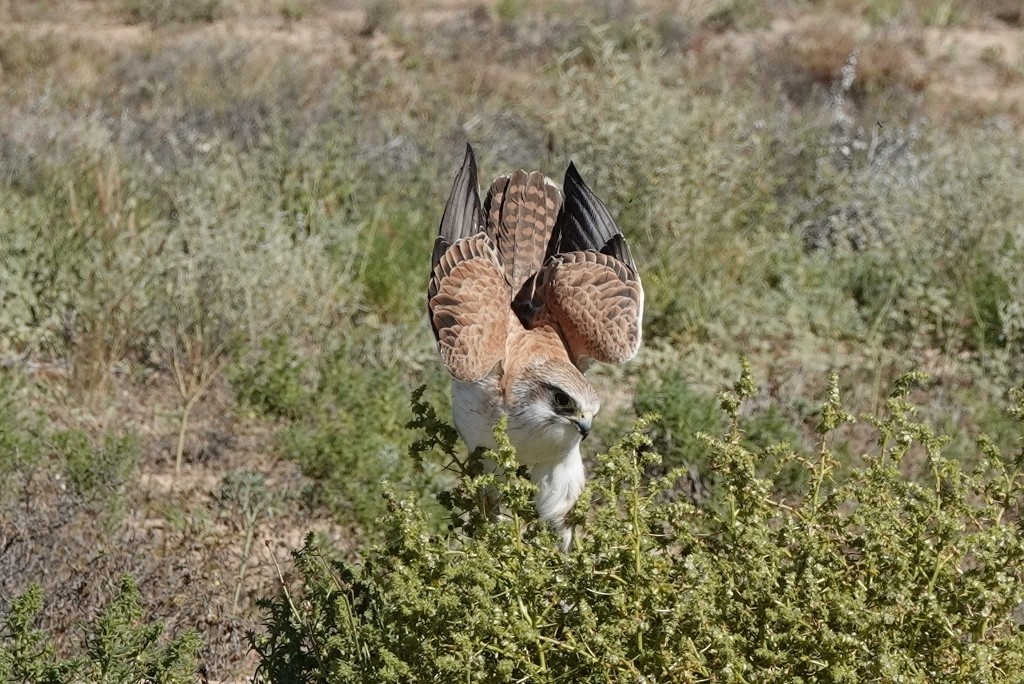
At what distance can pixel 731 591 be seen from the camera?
302 cm

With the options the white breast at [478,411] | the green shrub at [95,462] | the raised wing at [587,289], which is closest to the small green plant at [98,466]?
the green shrub at [95,462]

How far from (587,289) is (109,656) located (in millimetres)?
2260

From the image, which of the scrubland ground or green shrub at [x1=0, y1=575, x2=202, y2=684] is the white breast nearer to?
the scrubland ground

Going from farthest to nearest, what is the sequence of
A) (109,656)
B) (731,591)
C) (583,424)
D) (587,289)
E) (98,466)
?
1. (98,466)
2. (587,289)
3. (583,424)
4. (109,656)
5. (731,591)

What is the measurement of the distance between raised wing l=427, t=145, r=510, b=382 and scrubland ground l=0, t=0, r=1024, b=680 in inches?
30.8

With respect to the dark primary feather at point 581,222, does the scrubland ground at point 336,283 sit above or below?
below

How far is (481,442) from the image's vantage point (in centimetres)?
452

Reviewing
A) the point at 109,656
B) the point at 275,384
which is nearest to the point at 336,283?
the point at 275,384

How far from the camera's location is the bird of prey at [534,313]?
4352 millimetres

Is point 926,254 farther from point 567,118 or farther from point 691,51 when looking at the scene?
point 691,51

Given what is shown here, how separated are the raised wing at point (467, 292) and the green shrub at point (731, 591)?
1.29m

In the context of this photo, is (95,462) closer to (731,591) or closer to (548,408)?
(548,408)

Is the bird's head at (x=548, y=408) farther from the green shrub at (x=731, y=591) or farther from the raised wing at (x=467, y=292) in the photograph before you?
the green shrub at (x=731, y=591)

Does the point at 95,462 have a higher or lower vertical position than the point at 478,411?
lower
